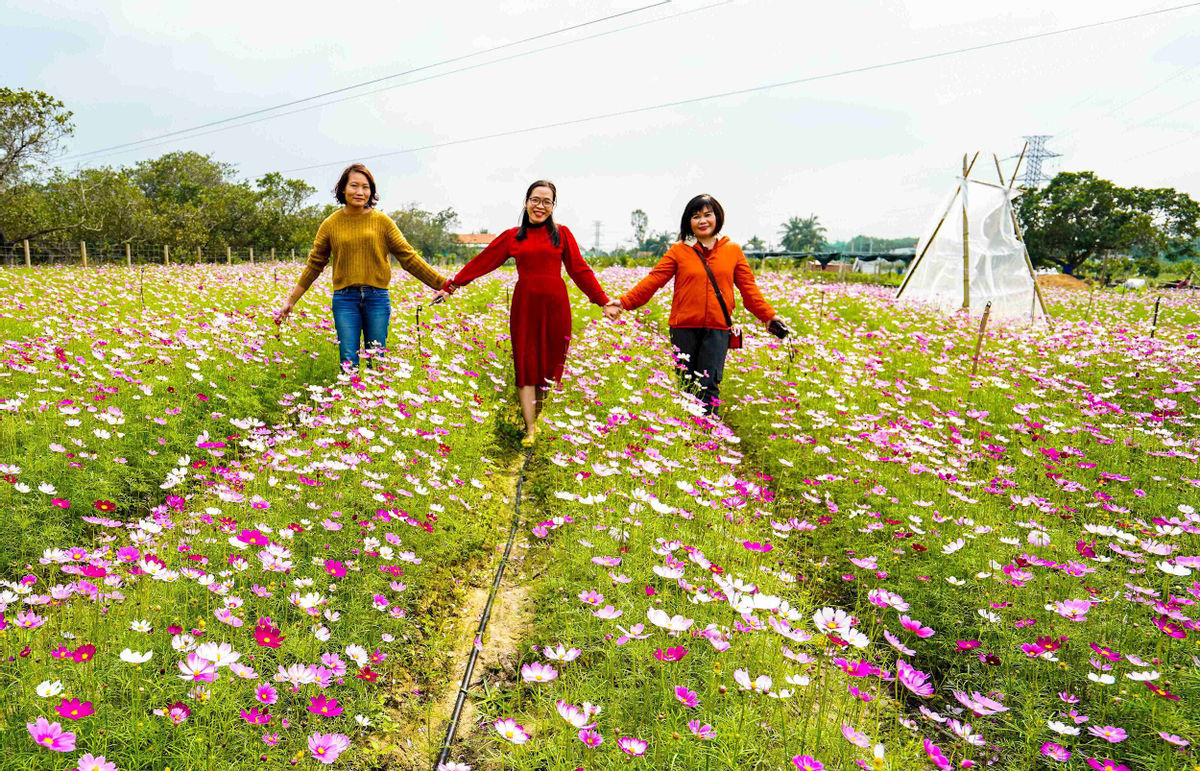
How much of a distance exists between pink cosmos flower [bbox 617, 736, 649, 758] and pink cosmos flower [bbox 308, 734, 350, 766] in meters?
0.76

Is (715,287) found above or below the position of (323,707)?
above

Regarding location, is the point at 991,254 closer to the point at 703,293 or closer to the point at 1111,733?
the point at 703,293

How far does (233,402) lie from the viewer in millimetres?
4883

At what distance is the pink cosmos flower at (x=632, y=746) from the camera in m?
1.80

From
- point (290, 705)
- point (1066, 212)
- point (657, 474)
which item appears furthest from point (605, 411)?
point (1066, 212)

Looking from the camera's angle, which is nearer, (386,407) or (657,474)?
(657,474)

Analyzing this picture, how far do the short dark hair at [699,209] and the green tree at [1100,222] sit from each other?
169 ft

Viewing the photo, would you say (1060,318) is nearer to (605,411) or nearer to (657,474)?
(605,411)

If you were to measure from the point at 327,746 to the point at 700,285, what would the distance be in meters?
3.98

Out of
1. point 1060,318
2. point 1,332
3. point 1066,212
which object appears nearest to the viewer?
point 1,332

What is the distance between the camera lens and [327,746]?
1.73 metres

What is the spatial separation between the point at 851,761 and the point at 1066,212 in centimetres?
5614

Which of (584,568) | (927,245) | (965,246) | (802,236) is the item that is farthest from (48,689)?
(802,236)

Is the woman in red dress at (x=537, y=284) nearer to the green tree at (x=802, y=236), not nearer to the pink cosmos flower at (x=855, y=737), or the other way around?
the pink cosmos flower at (x=855, y=737)
